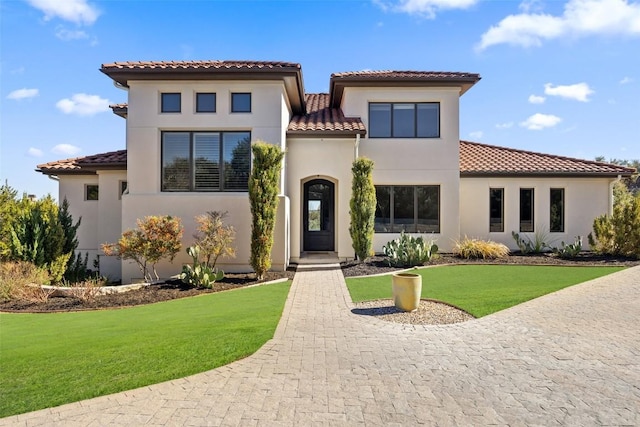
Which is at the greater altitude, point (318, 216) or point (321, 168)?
point (321, 168)

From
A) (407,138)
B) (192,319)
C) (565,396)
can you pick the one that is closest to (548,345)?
(565,396)

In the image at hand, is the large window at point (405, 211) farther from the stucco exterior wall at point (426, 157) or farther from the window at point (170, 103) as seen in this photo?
the window at point (170, 103)

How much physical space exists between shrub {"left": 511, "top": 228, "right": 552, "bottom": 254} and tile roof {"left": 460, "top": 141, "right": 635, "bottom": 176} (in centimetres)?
285

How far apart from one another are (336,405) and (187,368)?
7.41 ft

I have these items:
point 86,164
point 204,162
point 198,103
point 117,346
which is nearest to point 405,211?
point 204,162

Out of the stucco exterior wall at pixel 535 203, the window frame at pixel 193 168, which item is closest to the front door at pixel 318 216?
the window frame at pixel 193 168

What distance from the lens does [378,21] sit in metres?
13.3

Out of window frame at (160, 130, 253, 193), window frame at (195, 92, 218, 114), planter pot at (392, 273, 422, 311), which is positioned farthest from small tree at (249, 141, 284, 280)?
planter pot at (392, 273, 422, 311)

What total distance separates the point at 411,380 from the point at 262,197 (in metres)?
8.78

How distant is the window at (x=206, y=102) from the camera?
47.4ft

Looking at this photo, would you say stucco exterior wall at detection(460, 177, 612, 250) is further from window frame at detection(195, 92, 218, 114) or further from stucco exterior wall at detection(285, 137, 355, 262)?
window frame at detection(195, 92, 218, 114)

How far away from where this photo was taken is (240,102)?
14523mm

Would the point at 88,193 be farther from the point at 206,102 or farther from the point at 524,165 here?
the point at 524,165

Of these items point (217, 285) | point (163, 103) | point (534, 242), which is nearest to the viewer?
point (217, 285)
